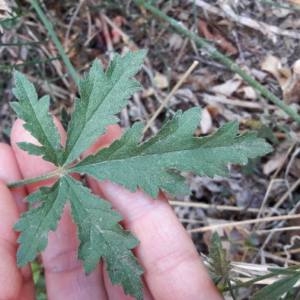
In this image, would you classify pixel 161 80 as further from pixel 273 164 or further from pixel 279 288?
pixel 279 288

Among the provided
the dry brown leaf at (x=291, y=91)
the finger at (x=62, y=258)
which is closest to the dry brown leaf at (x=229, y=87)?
the dry brown leaf at (x=291, y=91)

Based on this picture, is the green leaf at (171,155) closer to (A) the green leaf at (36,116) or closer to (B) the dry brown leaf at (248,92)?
(A) the green leaf at (36,116)

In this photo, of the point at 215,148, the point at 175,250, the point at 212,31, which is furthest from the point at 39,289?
the point at 212,31

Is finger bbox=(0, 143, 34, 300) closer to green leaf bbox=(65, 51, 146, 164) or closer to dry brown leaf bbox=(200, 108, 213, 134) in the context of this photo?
green leaf bbox=(65, 51, 146, 164)

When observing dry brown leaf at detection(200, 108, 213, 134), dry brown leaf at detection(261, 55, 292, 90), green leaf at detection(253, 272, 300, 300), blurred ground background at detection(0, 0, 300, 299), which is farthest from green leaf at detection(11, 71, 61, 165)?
dry brown leaf at detection(261, 55, 292, 90)

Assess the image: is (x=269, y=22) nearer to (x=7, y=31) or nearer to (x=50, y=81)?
(x=50, y=81)
